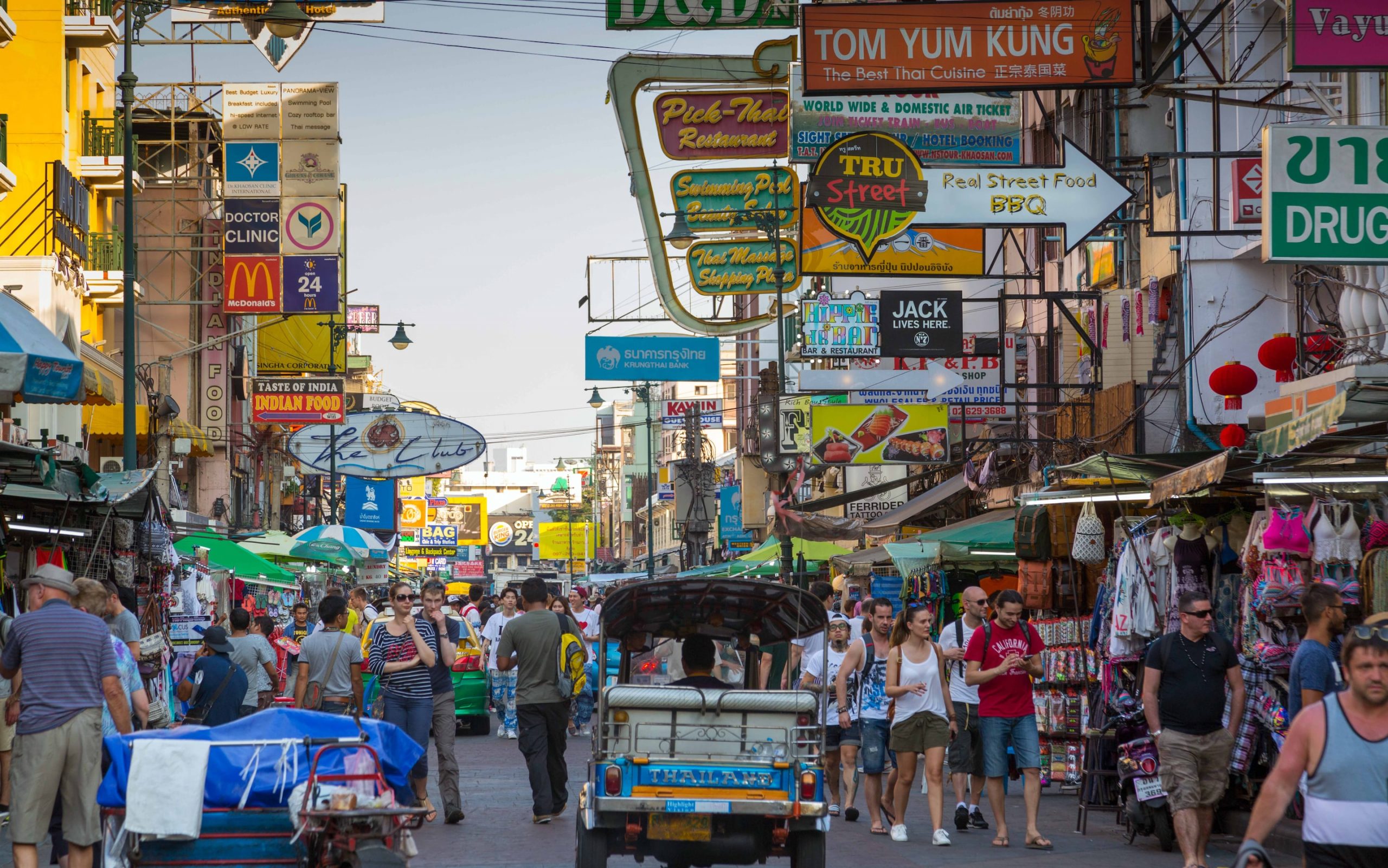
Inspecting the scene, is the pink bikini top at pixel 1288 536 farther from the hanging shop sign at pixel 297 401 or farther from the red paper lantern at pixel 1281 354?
the hanging shop sign at pixel 297 401

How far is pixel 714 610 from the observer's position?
11219mm

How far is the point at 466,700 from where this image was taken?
24.7m

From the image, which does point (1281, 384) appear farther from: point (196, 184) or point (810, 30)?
point (196, 184)

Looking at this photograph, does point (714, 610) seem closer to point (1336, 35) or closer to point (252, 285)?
point (1336, 35)

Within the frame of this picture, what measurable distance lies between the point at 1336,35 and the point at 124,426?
18.2m

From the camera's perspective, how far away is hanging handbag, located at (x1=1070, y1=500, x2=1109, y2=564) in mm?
16531

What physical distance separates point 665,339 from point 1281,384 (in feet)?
53.6

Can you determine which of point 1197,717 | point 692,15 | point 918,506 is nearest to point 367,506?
point 918,506

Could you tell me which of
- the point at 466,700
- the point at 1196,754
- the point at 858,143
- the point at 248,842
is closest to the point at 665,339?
the point at 466,700

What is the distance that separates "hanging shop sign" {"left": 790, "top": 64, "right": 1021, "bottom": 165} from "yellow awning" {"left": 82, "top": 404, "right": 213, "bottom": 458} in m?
10.0

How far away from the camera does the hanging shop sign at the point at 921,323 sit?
71.1 feet

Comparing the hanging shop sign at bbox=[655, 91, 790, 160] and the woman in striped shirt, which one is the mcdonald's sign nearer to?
the hanging shop sign at bbox=[655, 91, 790, 160]

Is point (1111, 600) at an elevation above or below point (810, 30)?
below

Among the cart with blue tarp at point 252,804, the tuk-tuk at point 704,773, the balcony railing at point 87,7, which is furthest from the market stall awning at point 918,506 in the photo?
the cart with blue tarp at point 252,804
